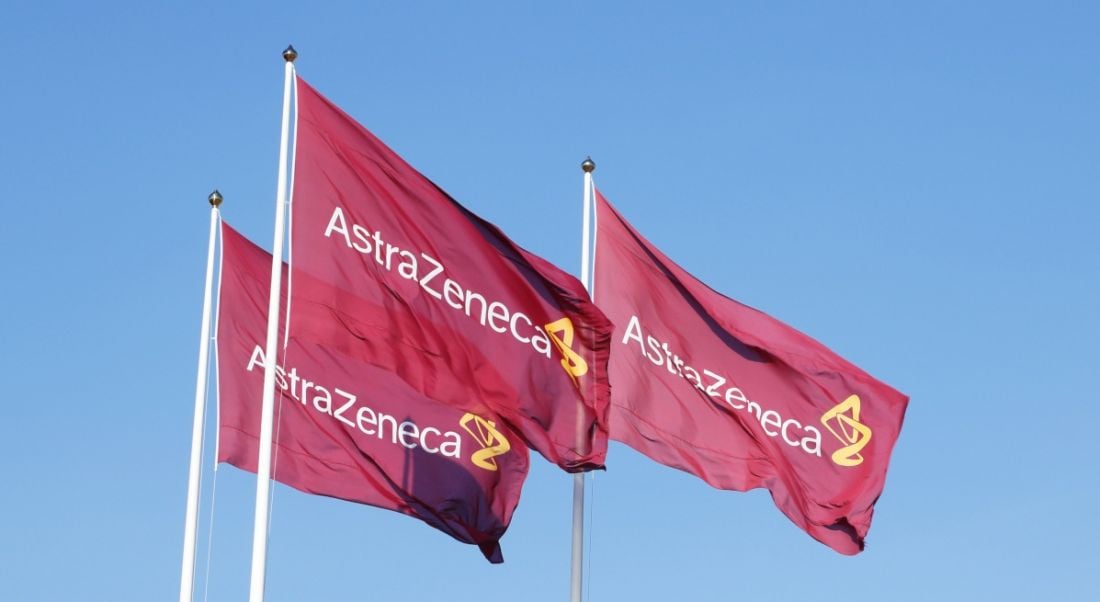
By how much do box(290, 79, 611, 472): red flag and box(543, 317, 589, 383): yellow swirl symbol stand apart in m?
0.01

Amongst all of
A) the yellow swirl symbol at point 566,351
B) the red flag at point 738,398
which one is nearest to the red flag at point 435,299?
the yellow swirl symbol at point 566,351

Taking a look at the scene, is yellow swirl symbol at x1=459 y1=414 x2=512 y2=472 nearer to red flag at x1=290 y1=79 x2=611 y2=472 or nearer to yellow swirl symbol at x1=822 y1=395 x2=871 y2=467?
red flag at x1=290 y1=79 x2=611 y2=472

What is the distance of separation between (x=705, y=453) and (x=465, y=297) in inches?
185

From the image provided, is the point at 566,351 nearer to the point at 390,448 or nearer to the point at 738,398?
the point at 390,448

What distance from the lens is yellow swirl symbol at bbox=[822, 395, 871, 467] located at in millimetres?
28516

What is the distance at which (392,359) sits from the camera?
24125 mm

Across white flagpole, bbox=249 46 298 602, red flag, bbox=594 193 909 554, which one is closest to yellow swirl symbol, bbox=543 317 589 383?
red flag, bbox=594 193 909 554

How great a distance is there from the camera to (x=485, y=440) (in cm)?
2483

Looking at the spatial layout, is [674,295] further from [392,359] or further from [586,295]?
[392,359]

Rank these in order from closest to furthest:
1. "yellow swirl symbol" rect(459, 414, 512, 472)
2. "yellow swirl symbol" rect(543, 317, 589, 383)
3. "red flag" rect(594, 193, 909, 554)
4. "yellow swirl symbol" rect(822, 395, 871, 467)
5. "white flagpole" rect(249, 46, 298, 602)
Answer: "white flagpole" rect(249, 46, 298, 602), "yellow swirl symbol" rect(459, 414, 512, 472), "yellow swirl symbol" rect(543, 317, 589, 383), "red flag" rect(594, 193, 909, 554), "yellow swirl symbol" rect(822, 395, 871, 467)

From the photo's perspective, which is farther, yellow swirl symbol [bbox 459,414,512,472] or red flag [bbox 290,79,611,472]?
yellow swirl symbol [bbox 459,414,512,472]

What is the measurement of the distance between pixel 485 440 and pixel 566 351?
1.76 meters

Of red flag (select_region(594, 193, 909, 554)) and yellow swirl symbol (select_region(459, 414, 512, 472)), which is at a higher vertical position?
red flag (select_region(594, 193, 909, 554))

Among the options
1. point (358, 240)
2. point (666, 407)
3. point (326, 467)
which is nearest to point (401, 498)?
point (326, 467)
